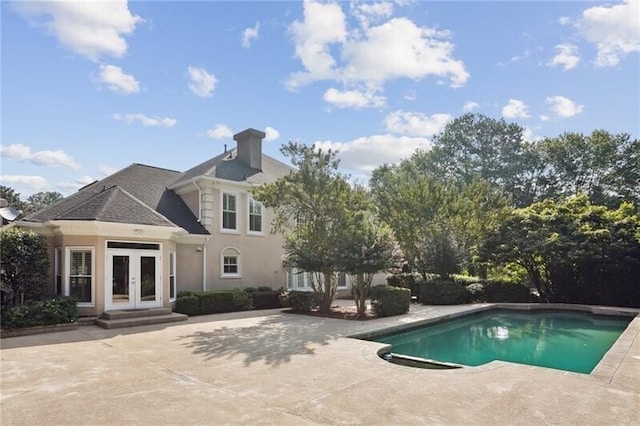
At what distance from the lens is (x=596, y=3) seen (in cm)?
1053

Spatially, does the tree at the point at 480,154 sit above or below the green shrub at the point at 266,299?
above

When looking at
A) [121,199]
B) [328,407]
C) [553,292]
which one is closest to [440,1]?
[328,407]

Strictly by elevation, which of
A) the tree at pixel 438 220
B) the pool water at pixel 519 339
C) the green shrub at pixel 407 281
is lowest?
the pool water at pixel 519 339

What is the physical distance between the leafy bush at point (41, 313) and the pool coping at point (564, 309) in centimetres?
835

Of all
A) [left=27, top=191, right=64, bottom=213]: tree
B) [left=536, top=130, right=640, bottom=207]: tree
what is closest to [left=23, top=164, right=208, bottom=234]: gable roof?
[left=536, top=130, right=640, bottom=207]: tree

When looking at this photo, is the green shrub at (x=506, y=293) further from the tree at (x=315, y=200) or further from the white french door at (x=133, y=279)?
the white french door at (x=133, y=279)

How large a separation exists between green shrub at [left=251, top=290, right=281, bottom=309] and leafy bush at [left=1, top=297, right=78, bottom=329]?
22.2 ft

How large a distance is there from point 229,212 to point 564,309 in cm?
1544

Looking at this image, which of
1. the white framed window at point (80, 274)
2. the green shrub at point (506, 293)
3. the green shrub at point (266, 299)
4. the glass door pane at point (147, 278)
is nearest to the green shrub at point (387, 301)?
the green shrub at point (266, 299)

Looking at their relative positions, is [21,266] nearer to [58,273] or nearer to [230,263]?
[58,273]

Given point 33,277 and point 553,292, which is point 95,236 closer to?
point 33,277

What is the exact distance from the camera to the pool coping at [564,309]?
7.02 metres

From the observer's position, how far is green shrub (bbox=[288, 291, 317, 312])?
15719mm

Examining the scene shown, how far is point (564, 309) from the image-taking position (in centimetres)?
1792
